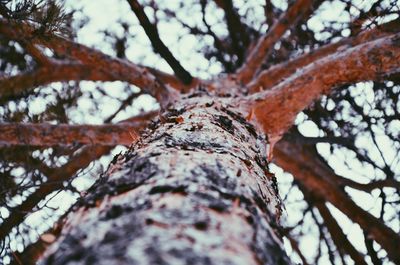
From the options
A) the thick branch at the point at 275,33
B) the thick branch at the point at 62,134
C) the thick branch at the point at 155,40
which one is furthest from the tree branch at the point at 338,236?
the thick branch at the point at 62,134

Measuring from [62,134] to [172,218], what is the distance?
7.67ft

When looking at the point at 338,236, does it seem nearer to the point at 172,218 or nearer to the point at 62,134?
the point at 62,134

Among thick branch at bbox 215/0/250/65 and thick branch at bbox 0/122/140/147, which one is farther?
thick branch at bbox 215/0/250/65

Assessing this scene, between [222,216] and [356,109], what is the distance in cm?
317

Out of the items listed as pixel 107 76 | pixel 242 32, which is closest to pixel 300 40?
pixel 242 32

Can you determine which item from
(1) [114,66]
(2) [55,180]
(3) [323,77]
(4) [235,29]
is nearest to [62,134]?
(2) [55,180]

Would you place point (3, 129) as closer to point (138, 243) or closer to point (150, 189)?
point (150, 189)

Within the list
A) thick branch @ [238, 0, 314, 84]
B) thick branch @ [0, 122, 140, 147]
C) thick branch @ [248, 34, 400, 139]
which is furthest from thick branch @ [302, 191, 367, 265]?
thick branch @ [0, 122, 140, 147]

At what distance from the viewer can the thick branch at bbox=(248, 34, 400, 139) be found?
2240 mm

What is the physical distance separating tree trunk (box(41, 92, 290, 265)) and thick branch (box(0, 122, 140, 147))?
1.69 m

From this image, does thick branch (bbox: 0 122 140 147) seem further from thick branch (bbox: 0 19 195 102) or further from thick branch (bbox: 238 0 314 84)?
thick branch (bbox: 238 0 314 84)

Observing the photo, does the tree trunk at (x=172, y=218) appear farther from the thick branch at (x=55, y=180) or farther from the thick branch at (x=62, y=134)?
the thick branch at (x=62, y=134)

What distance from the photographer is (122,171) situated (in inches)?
33.0

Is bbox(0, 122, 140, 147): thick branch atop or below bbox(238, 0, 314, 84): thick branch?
below
